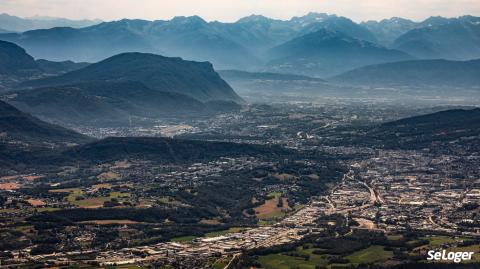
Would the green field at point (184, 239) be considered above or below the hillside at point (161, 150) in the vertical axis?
below

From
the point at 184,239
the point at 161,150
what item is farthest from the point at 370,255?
the point at 161,150

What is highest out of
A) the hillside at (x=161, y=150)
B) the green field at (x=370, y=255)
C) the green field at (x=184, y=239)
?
the hillside at (x=161, y=150)

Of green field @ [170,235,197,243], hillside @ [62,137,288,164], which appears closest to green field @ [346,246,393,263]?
green field @ [170,235,197,243]

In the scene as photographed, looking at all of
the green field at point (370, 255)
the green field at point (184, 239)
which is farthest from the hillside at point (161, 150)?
the green field at point (370, 255)

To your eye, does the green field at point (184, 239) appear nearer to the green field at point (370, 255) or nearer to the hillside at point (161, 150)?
the green field at point (370, 255)

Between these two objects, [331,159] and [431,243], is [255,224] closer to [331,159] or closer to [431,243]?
[431,243]

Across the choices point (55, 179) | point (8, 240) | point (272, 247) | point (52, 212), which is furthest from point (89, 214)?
point (55, 179)

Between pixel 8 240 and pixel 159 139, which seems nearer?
pixel 8 240

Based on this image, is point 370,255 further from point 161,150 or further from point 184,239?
point 161,150

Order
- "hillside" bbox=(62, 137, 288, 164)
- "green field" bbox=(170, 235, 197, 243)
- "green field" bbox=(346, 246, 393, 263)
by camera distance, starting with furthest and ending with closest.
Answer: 1. "hillside" bbox=(62, 137, 288, 164)
2. "green field" bbox=(170, 235, 197, 243)
3. "green field" bbox=(346, 246, 393, 263)

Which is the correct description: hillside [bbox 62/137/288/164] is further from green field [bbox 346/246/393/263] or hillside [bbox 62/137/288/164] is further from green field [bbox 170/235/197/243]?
green field [bbox 346/246/393/263]

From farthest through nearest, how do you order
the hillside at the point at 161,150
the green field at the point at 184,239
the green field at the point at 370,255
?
1. the hillside at the point at 161,150
2. the green field at the point at 184,239
3. the green field at the point at 370,255
